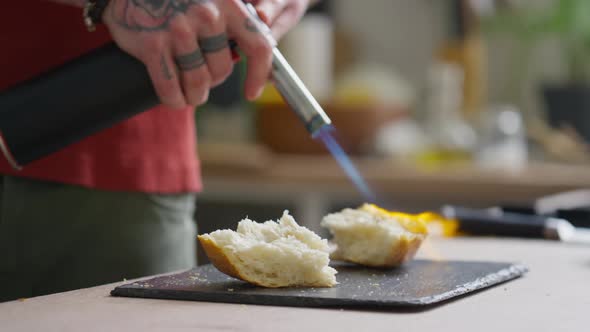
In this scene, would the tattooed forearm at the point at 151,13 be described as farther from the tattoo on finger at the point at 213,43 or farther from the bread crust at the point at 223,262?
the bread crust at the point at 223,262

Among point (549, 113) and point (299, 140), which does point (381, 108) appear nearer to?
point (299, 140)

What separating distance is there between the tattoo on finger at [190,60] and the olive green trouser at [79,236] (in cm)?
34

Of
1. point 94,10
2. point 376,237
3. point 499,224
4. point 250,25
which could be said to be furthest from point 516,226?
point 94,10

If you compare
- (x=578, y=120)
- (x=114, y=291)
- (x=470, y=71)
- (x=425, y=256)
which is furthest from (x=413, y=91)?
(x=114, y=291)

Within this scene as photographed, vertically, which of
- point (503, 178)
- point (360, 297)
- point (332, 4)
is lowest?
point (360, 297)

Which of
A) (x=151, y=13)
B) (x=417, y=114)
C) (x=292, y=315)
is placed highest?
(x=417, y=114)

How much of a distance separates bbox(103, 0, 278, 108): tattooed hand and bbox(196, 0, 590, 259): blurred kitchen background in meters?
1.66

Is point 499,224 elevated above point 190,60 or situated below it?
below

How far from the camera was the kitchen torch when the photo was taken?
3.53ft

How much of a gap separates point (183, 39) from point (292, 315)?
39cm

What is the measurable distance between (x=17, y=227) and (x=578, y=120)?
248 cm

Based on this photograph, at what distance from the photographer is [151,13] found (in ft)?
3.60

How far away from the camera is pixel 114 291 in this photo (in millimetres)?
944

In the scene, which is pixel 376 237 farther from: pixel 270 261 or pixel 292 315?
pixel 292 315
